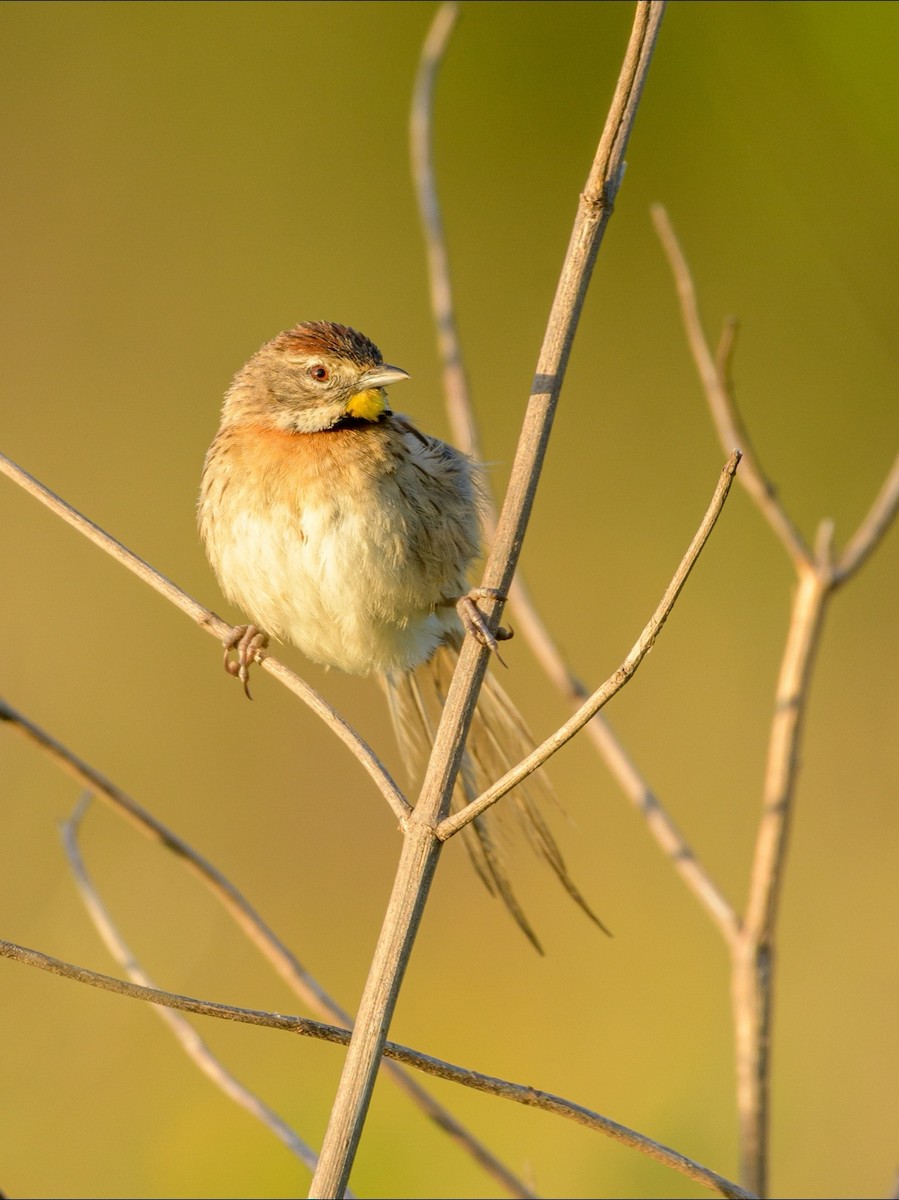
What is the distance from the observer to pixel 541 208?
19.8 ft

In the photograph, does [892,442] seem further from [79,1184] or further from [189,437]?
[79,1184]

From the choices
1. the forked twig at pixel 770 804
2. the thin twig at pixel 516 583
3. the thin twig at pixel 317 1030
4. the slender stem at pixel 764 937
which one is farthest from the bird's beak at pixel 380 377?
the thin twig at pixel 317 1030

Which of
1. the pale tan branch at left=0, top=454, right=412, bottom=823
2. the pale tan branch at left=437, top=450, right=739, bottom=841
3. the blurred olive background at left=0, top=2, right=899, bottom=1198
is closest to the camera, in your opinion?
the pale tan branch at left=437, top=450, right=739, bottom=841

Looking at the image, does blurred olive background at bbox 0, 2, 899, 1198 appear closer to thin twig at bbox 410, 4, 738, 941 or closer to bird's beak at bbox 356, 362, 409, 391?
bird's beak at bbox 356, 362, 409, 391

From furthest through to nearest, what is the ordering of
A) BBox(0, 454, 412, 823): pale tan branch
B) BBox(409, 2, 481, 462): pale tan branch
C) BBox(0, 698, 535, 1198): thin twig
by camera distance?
1. BBox(409, 2, 481, 462): pale tan branch
2. BBox(0, 698, 535, 1198): thin twig
3. BBox(0, 454, 412, 823): pale tan branch

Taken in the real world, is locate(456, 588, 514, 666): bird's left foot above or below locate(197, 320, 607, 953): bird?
below

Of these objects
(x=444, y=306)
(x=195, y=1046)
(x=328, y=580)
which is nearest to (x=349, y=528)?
(x=328, y=580)

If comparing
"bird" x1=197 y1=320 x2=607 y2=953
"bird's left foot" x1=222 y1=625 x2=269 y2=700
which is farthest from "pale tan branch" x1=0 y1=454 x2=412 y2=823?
"bird's left foot" x1=222 y1=625 x2=269 y2=700

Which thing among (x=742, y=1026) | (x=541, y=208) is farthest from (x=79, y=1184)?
(x=541, y=208)

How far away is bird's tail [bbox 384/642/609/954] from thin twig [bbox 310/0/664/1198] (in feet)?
1.48

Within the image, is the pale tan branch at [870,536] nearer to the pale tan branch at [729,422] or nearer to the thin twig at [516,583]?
the pale tan branch at [729,422]

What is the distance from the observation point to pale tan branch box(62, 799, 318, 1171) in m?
2.14

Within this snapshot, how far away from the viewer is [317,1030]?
1.56 metres

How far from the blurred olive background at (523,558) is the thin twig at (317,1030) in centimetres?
220
